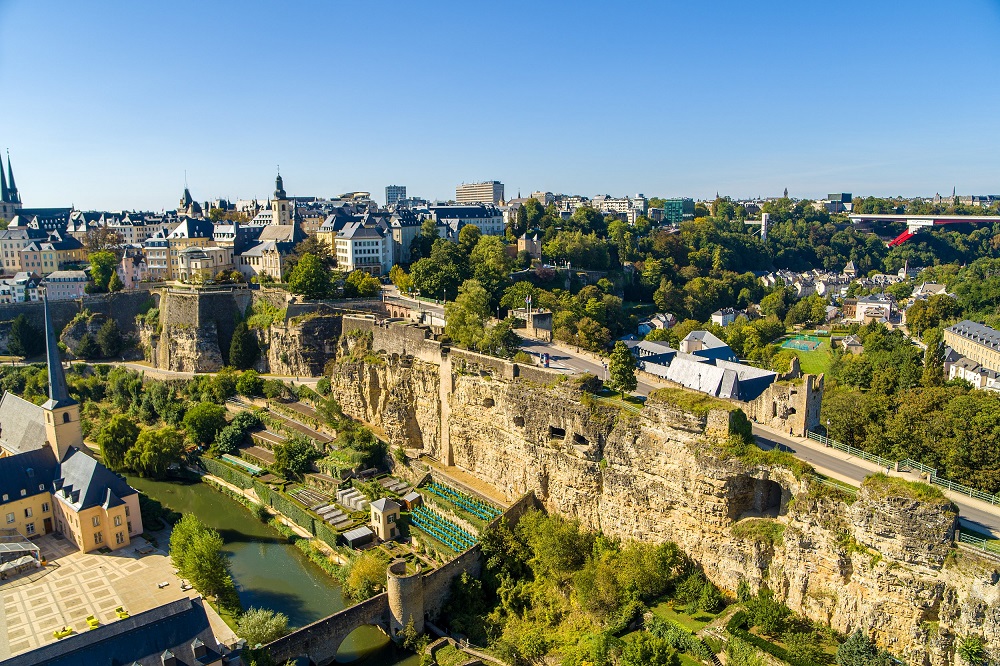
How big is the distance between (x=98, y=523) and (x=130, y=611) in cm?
603

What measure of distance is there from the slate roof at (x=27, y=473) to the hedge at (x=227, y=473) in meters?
7.67

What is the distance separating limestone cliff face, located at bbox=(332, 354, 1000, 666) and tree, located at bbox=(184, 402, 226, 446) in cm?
1335

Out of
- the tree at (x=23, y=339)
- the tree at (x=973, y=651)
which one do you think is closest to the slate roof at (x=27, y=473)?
the tree at (x=23, y=339)

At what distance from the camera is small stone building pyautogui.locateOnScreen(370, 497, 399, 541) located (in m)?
27.2

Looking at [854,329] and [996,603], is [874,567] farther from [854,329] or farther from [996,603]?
[854,329]

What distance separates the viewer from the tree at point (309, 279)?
44000 mm

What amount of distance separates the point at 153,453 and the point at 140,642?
19775 mm

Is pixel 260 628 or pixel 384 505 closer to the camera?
pixel 260 628

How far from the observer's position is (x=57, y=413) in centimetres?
2883

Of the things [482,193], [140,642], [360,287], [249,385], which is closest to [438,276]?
[360,287]

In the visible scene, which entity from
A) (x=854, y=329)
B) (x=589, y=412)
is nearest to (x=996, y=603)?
(x=589, y=412)

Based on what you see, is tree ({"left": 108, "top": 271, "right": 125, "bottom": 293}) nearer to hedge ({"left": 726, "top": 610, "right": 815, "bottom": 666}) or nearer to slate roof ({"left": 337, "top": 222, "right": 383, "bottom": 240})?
slate roof ({"left": 337, "top": 222, "right": 383, "bottom": 240})

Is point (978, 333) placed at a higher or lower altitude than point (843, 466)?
higher

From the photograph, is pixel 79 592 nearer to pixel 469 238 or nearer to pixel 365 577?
pixel 365 577
